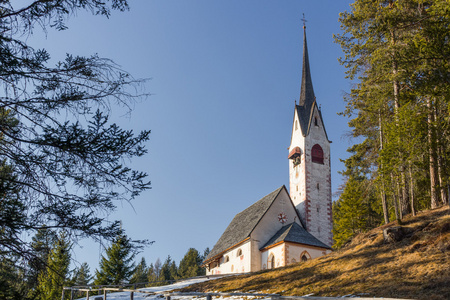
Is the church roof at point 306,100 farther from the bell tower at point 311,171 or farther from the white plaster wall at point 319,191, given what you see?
the white plaster wall at point 319,191

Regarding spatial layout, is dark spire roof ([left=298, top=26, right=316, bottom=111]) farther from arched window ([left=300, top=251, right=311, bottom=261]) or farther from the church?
arched window ([left=300, top=251, right=311, bottom=261])

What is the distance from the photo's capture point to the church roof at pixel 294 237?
3053 cm

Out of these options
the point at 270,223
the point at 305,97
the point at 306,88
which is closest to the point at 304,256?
the point at 270,223

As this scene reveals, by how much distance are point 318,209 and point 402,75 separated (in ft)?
66.8

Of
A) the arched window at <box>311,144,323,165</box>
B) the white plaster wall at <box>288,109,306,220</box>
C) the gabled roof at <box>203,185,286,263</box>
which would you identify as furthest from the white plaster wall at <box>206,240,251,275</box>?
the arched window at <box>311,144,323,165</box>

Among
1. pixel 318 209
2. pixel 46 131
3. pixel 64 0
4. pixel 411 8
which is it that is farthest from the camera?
pixel 318 209

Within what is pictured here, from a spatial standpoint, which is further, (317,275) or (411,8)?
(411,8)

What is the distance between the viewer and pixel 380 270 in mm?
14555

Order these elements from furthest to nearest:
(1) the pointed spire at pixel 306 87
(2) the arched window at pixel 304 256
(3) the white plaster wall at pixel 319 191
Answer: (1) the pointed spire at pixel 306 87 < (3) the white plaster wall at pixel 319 191 < (2) the arched window at pixel 304 256

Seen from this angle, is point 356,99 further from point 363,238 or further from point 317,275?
→ point 317,275

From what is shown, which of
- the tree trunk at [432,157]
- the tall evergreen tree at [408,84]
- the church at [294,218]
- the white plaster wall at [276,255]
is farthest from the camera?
the church at [294,218]

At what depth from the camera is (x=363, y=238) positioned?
2006cm

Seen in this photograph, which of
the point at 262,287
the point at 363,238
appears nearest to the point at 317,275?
the point at 262,287

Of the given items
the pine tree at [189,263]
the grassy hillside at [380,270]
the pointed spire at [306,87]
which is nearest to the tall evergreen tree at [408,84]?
the grassy hillside at [380,270]
